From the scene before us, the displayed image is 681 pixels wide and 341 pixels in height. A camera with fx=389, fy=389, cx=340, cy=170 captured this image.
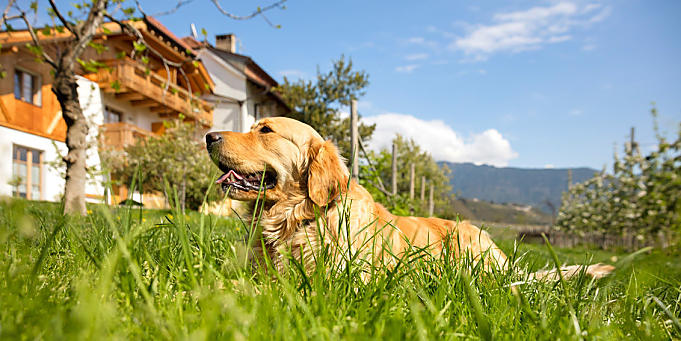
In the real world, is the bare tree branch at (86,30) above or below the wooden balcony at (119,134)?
below

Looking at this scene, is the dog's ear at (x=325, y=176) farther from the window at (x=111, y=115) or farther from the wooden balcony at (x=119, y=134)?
the window at (x=111, y=115)

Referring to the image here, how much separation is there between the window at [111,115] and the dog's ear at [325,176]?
2656 centimetres

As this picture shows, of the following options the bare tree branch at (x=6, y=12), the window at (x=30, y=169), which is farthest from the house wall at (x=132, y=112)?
the bare tree branch at (x=6, y=12)

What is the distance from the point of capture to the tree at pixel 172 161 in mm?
18656

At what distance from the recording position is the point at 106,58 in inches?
957

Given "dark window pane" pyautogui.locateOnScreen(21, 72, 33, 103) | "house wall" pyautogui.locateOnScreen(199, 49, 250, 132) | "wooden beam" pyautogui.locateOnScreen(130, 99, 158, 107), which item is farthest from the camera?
"house wall" pyautogui.locateOnScreen(199, 49, 250, 132)

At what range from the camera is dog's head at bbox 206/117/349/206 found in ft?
9.57

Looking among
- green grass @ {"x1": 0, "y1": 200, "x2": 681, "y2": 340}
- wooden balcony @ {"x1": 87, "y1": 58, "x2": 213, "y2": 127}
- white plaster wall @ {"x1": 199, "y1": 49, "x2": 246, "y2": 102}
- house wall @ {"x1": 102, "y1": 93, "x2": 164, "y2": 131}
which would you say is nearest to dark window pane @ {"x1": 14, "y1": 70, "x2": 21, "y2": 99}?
wooden balcony @ {"x1": 87, "y1": 58, "x2": 213, "y2": 127}

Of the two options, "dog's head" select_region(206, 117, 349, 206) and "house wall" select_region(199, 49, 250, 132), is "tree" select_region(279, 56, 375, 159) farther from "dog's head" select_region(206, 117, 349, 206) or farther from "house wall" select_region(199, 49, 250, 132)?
"dog's head" select_region(206, 117, 349, 206)

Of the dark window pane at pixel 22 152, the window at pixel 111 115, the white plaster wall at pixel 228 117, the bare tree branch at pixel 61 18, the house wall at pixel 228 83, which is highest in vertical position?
the house wall at pixel 228 83

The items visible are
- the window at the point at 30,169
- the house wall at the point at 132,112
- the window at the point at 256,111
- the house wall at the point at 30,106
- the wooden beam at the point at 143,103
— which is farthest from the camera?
the window at the point at 256,111

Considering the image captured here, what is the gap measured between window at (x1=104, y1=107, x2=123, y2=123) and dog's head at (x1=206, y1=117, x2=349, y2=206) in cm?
2604

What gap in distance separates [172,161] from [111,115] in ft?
33.8

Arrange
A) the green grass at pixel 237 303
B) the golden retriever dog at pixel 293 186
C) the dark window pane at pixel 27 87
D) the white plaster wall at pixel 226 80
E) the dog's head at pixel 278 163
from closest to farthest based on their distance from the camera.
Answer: the green grass at pixel 237 303
the golden retriever dog at pixel 293 186
the dog's head at pixel 278 163
the dark window pane at pixel 27 87
the white plaster wall at pixel 226 80
